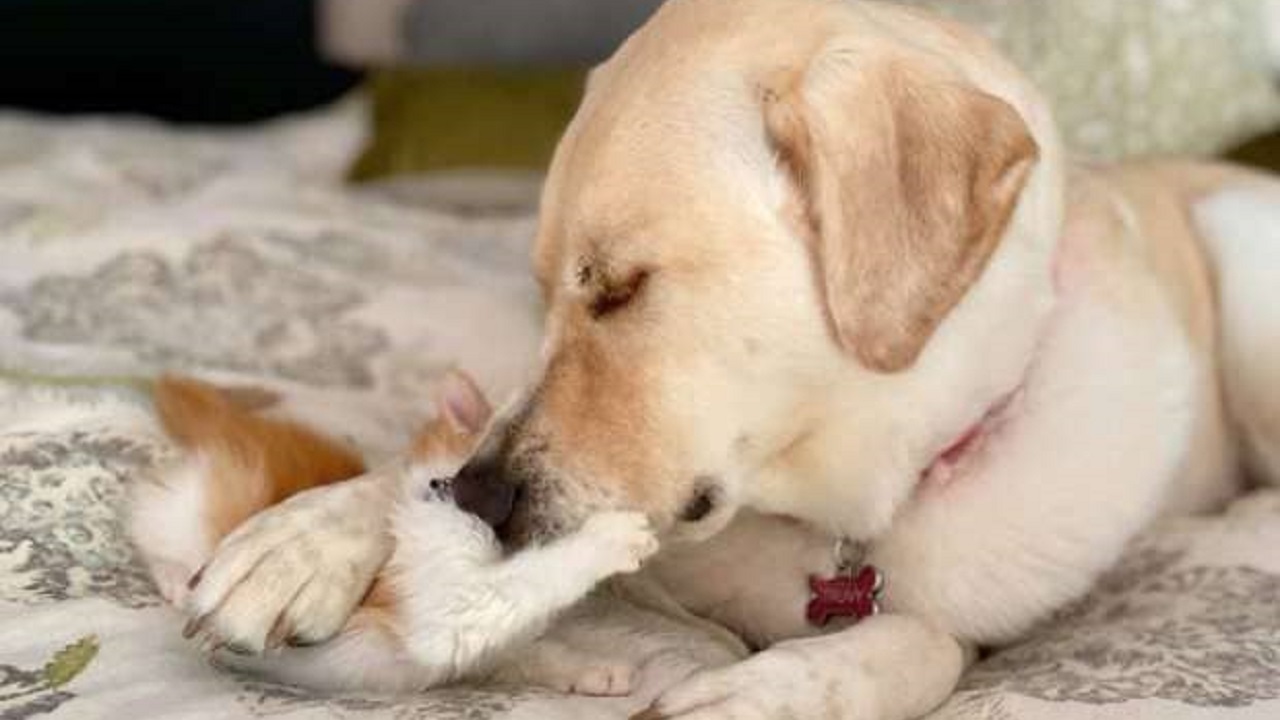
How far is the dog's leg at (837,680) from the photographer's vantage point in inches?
40.8

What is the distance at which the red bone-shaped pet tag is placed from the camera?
1.30 metres

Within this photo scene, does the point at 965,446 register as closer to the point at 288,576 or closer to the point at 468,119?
the point at 288,576

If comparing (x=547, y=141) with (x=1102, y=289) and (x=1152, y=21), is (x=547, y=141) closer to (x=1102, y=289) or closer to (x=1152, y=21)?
(x=1152, y=21)

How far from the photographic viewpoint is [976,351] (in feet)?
4.16

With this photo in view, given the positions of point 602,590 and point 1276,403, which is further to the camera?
point 1276,403

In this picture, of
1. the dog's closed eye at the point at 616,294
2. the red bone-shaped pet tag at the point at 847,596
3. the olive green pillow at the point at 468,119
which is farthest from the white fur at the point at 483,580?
the olive green pillow at the point at 468,119

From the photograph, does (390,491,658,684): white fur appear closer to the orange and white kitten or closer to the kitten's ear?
the orange and white kitten

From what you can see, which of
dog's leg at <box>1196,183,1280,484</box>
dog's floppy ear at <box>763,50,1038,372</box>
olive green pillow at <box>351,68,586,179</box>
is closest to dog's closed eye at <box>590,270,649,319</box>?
dog's floppy ear at <box>763,50,1038,372</box>

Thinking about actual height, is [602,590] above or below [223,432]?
below

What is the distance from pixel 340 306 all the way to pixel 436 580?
1.02m

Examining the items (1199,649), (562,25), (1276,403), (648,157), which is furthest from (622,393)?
(562,25)

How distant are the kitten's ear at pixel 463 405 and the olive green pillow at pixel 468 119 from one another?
1.35 metres

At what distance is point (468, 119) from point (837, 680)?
1762 mm

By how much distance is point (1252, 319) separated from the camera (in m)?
1.74
